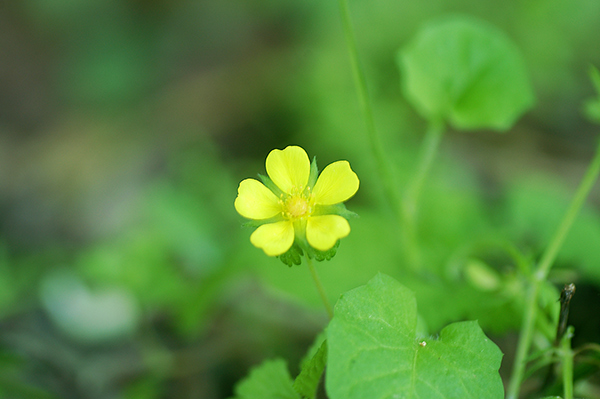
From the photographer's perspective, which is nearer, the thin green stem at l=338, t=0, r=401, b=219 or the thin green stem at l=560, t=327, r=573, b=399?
the thin green stem at l=560, t=327, r=573, b=399

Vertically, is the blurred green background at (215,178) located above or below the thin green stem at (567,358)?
above

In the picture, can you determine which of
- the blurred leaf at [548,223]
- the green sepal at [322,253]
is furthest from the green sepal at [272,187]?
the blurred leaf at [548,223]

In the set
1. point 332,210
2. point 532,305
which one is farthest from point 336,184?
point 532,305

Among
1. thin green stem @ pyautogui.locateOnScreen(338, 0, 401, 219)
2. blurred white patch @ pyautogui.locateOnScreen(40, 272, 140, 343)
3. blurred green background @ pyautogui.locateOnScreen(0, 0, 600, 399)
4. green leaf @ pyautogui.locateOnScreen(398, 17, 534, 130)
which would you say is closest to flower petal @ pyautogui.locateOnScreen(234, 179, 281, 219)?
thin green stem @ pyautogui.locateOnScreen(338, 0, 401, 219)

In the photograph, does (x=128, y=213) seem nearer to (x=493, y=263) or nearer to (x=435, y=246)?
→ (x=435, y=246)

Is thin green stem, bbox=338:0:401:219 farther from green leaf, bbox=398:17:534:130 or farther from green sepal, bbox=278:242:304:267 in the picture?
green sepal, bbox=278:242:304:267

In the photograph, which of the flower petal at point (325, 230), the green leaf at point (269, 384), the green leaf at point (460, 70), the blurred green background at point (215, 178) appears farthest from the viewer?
the blurred green background at point (215, 178)

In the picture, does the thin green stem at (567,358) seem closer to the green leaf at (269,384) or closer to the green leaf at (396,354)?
the green leaf at (396,354)

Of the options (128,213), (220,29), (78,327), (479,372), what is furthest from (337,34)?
(479,372)
